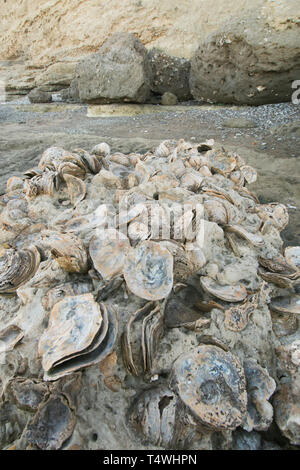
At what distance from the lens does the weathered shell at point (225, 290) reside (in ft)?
5.15

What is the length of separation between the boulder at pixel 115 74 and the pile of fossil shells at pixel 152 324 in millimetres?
7628

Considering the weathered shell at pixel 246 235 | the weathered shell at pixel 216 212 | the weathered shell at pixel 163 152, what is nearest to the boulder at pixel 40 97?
the weathered shell at pixel 163 152

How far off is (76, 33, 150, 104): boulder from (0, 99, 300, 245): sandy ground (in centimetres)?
38

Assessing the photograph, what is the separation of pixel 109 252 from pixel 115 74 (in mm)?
8573

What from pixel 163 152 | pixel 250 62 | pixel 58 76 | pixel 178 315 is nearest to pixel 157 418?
pixel 178 315

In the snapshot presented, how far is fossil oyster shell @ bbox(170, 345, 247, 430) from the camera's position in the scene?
45.1 inches

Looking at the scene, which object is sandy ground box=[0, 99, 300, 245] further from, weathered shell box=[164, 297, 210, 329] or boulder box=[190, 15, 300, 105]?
weathered shell box=[164, 297, 210, 329]

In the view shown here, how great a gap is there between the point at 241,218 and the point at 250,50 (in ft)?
22.8

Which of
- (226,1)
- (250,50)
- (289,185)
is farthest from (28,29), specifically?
(289,185)

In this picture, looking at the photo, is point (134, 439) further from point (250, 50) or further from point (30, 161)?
point (250, 50)

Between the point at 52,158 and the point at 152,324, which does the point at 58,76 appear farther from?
the point at 152,324

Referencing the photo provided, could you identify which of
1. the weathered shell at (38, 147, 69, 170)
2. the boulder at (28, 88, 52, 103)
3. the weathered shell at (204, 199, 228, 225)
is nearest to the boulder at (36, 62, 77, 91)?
the boulder at (28, 88, 52, 103)

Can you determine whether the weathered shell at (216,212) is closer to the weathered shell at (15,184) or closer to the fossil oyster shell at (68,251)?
the fossil oyster shell at (68,251)
